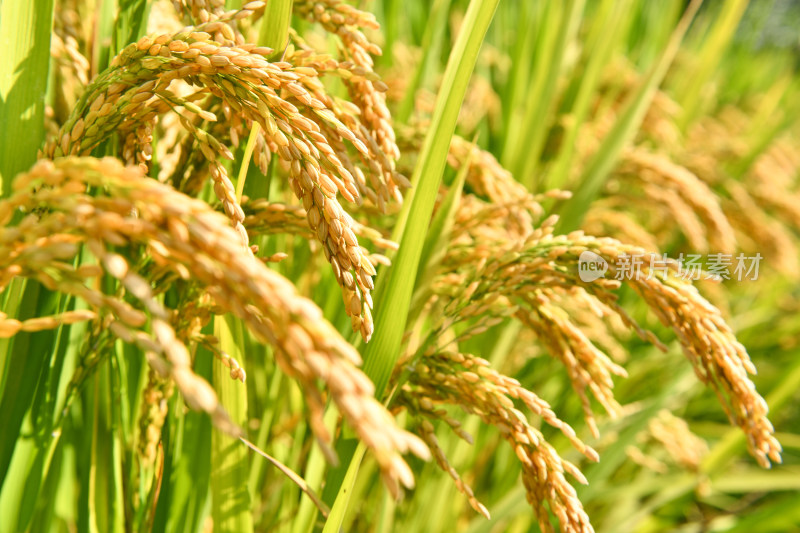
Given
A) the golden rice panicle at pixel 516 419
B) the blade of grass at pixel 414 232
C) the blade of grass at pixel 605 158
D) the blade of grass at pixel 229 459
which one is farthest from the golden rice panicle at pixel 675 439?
the blade of grass at pixel 229 459

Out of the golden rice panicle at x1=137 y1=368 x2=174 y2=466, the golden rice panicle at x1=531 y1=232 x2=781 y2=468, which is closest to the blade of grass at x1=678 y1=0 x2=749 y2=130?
the golden rice panicle at x1=531 y1=232 x2=781 y2=468

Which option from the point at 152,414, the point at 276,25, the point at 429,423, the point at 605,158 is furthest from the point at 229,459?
the point at 605,158

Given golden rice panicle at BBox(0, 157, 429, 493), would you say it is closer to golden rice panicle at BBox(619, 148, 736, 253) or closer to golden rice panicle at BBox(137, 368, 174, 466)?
golden rice panicle at BBox(137, 368, 174, 466)

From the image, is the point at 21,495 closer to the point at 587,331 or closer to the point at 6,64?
the point at 6,64

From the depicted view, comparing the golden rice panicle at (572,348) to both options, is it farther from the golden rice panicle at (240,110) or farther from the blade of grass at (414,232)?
the golden rice panicle at (240,110)

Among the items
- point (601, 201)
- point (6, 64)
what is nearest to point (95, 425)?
point (6, 64)

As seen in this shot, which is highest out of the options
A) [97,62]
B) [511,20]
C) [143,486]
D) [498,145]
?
[511,20]
